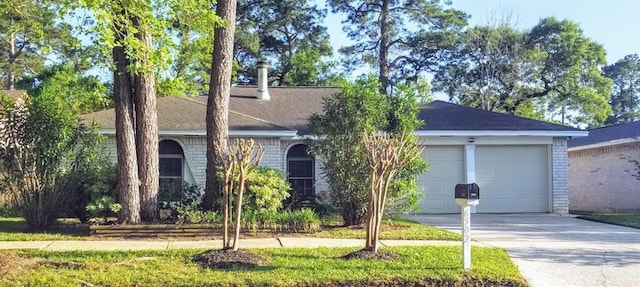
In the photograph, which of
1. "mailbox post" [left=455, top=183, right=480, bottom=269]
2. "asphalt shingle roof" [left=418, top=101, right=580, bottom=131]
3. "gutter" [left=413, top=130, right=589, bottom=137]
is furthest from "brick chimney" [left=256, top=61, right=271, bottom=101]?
"mailbox post" [left=455, top=183, right=480, bottom=269]

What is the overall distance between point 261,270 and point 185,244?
263cm

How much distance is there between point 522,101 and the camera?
32.0 m

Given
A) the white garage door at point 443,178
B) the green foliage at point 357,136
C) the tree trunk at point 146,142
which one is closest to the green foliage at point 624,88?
the white garage door at point 443,178

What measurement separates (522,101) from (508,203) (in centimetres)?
1706

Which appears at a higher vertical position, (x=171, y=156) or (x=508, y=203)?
(x=171, y=156)

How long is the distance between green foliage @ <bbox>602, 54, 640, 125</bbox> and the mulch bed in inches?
1957

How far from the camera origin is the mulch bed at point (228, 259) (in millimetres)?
7477

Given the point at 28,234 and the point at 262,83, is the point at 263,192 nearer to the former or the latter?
the point at 28,234

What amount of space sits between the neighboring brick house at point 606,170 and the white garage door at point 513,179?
176 inches

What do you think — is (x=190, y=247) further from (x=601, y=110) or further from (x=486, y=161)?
(x=601, y=110)

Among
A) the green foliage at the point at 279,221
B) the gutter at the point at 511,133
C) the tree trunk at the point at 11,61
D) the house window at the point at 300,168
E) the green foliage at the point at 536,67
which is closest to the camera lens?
the green foliage at the point at 279,221

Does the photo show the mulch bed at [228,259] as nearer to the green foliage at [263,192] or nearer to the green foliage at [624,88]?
the green foliage at [263,192]

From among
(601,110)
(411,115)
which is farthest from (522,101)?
(411,115)

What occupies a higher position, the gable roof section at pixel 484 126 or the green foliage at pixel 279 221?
the gable roof section at pixel 484 126
